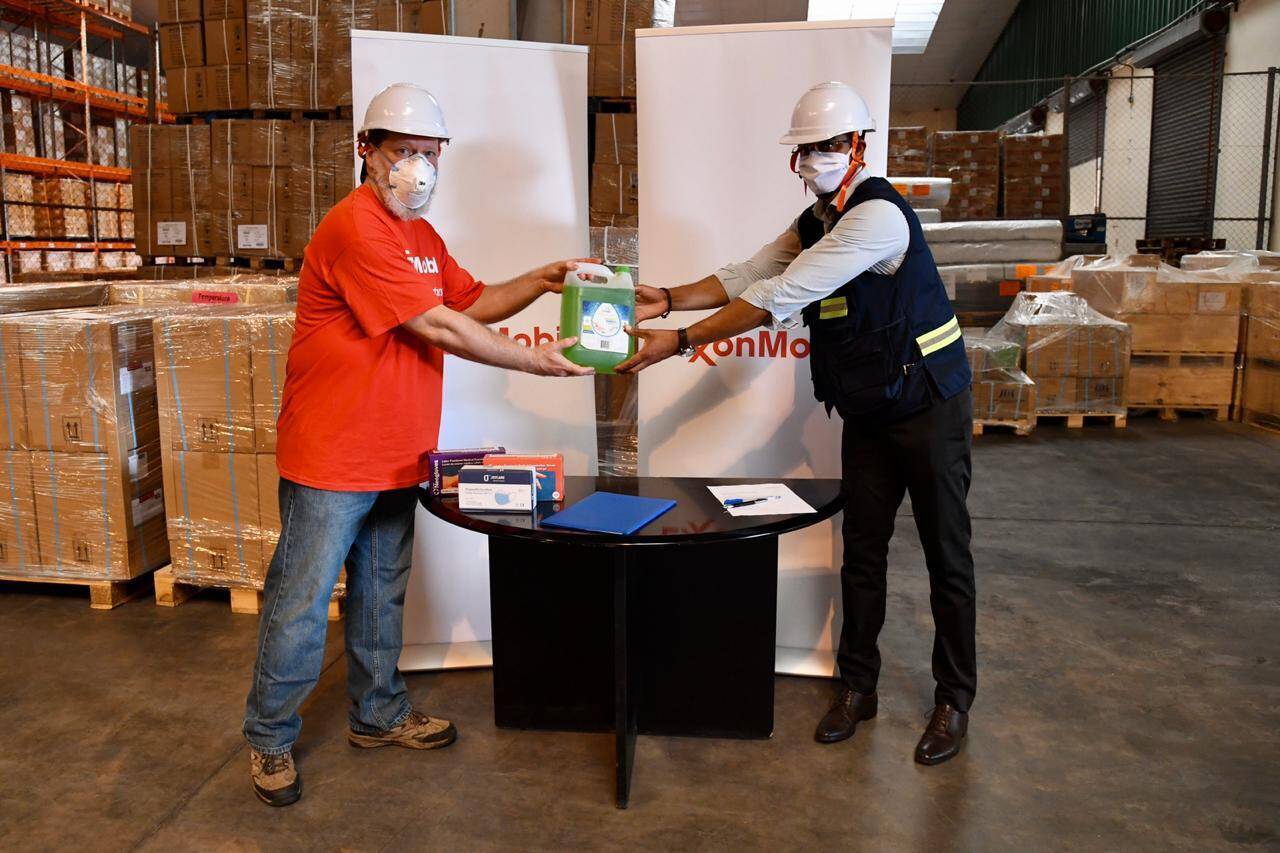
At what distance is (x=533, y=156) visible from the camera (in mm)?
3336

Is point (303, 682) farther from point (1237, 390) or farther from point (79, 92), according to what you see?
point (79, 92)

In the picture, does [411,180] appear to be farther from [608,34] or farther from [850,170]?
[608,34]

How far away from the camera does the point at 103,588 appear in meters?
4.09

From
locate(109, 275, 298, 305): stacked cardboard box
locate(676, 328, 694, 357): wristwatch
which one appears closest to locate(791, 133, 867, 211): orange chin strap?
locate(676, 328, 694, 357): wristwatch

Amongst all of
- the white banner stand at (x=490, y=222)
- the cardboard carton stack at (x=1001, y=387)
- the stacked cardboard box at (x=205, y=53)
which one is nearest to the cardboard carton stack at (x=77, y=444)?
the white banner stand at (x=490, y=222)

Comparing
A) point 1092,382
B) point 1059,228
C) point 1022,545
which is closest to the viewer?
point 1022,545

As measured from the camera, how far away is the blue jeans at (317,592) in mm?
2537

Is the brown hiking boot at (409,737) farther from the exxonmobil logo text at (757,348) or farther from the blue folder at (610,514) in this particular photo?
the exxonmobil logo text at (757,348)

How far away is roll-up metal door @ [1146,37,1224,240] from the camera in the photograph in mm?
11047

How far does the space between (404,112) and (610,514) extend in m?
1.14

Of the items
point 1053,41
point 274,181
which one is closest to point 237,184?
point 274,181

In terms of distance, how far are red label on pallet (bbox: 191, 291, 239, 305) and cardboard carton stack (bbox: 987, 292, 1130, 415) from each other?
19.7 feet

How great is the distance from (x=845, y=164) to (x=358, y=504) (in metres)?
1.63

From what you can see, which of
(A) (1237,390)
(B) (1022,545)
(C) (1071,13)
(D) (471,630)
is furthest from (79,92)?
(C) (1071,13)
